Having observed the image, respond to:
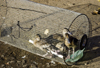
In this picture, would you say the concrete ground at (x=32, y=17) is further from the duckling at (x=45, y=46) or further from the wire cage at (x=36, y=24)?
the duckling at (x=45, y=46)

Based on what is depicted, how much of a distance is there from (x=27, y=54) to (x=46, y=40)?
28.4 inches

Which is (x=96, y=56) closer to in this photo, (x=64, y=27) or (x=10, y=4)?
(x=64, y=27)

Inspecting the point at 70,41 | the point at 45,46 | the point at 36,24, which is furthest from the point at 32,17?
the point at 70,41

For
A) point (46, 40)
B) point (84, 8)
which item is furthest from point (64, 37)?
point (84, 8)

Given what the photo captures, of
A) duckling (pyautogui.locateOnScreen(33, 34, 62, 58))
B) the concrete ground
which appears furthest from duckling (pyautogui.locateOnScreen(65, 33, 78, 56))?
the concrete ground

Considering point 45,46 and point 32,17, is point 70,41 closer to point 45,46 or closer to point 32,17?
point 45,46

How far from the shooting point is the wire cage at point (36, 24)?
12.8 feet

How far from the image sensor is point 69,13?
4.07 m

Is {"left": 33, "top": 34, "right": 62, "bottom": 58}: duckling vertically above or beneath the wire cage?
beneath

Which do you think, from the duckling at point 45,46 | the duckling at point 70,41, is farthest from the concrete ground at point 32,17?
the duckling at point 45,46

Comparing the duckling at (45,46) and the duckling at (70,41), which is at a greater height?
the duckling at (70,41)

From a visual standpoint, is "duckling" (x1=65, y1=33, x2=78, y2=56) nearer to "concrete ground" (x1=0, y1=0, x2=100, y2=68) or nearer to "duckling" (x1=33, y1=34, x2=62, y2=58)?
"duckling" (x1=33, y1=34, x2=62, y2=58)

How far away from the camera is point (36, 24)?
13.1ft

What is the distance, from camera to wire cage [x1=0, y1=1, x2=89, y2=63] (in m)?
3.90
